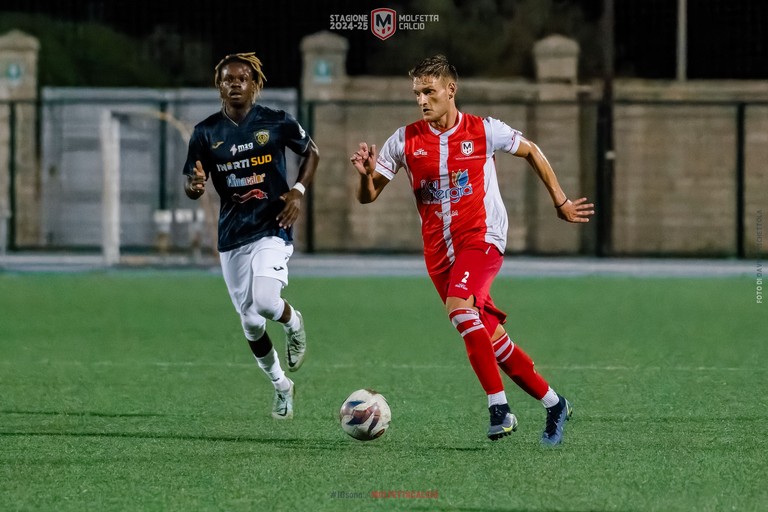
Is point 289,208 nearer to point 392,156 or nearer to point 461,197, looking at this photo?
point 392,156

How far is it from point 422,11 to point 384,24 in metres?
17.0

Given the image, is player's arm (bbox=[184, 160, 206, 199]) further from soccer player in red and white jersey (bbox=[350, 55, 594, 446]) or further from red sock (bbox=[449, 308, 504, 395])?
red sock (bbox=[449, 308, 504, 395])

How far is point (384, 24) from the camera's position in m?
15.0

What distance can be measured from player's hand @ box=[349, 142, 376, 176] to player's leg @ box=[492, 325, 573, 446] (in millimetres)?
1085

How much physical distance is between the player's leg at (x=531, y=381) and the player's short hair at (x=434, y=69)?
1.37 meters

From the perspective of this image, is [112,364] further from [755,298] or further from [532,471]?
[755,298]

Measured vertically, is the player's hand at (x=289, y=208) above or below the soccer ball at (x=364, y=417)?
above

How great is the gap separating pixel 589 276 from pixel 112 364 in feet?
36.0

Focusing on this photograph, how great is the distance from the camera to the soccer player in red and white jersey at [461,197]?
727 cm

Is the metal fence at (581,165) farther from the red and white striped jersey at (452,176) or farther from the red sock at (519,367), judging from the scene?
the red sock at (519,367)

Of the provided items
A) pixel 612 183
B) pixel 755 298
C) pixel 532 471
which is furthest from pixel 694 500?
pixel 612 183

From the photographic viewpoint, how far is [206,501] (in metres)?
5.71

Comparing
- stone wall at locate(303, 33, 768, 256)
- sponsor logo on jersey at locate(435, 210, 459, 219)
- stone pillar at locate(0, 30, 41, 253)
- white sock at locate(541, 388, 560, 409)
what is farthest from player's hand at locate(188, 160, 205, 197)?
stone pillar at locate(0, 30, 41, 253)

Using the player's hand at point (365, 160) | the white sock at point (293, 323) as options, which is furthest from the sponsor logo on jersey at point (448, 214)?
the white sock at point (293, 323)
